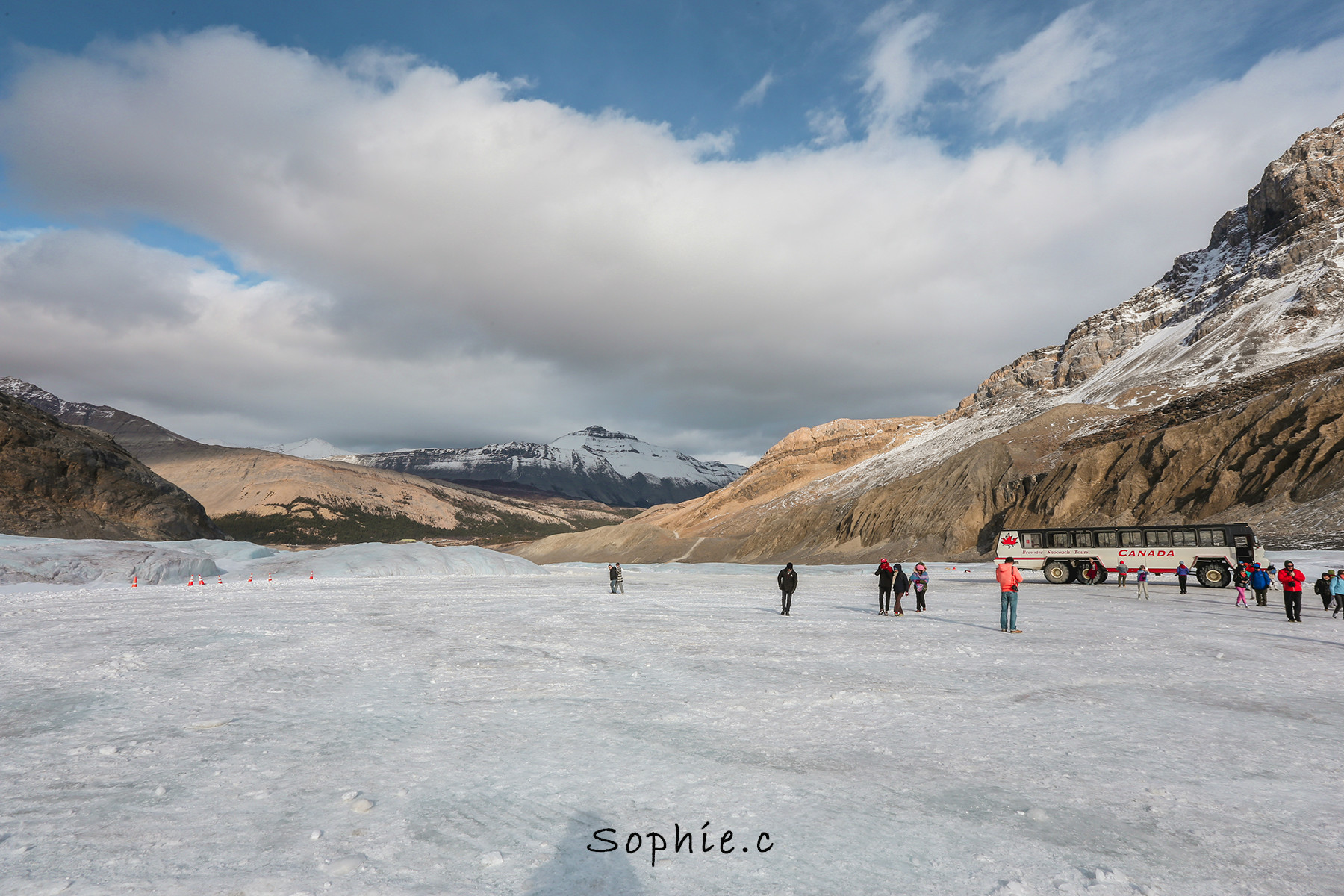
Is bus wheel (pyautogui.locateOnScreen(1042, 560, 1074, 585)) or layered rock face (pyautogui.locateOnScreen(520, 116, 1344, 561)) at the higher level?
layered rock face (pyautogui.locateOnScreen(520, 116, 1344, 561))

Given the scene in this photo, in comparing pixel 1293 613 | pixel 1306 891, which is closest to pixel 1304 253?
pixel 1293 613

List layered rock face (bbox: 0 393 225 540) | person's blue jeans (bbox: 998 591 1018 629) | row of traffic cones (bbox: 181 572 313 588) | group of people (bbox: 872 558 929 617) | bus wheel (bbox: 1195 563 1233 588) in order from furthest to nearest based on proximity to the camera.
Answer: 1. layered rock face (bbox: 0 393 225 540)
2. row of traffic cones (bbox: 181 572 313 588)
3. bus wheel (bbox: 1195 563 1233 588)
4. group of people (bbox: 872 558 929 617)
5. person's blue jeans (bbox: 998 591 1018 629)

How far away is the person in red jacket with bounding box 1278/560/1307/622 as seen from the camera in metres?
19.7

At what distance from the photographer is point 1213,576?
3588 cm

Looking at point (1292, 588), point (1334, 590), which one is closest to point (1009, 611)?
point (1292, 588)

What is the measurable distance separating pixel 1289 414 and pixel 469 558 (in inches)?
2642

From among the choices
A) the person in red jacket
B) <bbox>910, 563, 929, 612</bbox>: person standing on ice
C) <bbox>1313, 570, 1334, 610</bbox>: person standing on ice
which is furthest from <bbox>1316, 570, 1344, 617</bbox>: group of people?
<bbox>910, 563, 929, 612</bbox>: person standing on ice

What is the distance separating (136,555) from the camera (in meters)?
37.8

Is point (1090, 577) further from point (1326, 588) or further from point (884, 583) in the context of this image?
point (884, 583)

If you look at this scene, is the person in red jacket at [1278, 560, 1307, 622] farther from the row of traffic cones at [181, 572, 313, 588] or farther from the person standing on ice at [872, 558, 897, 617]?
the row of traffic cones at [181, 572, 313, 588]

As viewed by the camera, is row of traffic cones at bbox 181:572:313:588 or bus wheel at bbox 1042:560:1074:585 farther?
bus wheel at bbox 1042:560:1074:585

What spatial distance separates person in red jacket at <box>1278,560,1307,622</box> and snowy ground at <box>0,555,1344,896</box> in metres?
4.91

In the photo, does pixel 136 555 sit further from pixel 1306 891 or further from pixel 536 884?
pixel 1306 891

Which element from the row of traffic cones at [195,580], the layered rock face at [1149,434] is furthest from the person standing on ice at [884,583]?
the layered rock face at [1149,434]
